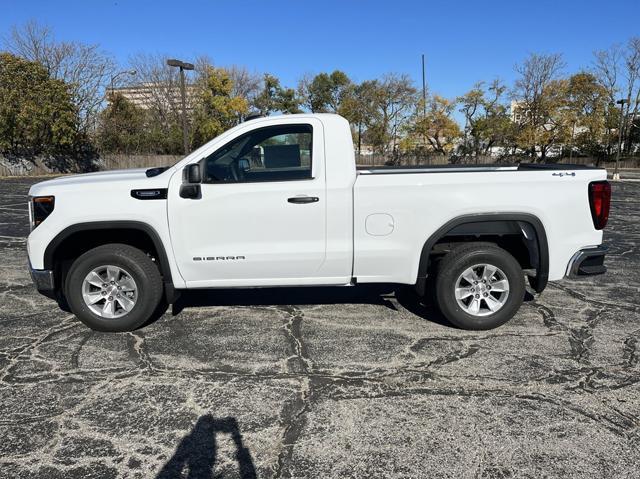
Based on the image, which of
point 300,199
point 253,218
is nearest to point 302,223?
point 300,199

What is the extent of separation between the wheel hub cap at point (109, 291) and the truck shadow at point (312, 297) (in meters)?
0.70

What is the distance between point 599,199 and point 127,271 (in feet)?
14.2

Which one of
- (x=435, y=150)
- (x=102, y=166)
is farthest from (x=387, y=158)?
(x=102, y=166)

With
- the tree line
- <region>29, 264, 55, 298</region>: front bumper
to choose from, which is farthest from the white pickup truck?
the tree line

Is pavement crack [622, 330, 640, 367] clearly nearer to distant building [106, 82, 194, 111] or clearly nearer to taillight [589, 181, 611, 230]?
taillight [589, 181, 611, 230]

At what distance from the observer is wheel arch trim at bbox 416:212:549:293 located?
4.30m

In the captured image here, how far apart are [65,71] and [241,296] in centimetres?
3802

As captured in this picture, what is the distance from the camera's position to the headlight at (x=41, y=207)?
4293 millimetres

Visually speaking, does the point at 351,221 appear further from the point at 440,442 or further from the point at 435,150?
the point at 435,150

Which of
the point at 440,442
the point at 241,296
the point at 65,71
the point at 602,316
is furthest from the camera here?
the point at 65,71

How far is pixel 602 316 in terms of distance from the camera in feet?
16.4

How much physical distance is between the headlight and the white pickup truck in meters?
0.01

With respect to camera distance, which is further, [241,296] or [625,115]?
[625,115]

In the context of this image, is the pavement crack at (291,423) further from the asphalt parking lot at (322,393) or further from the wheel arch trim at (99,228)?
the wheel arch trim at (99,228)
